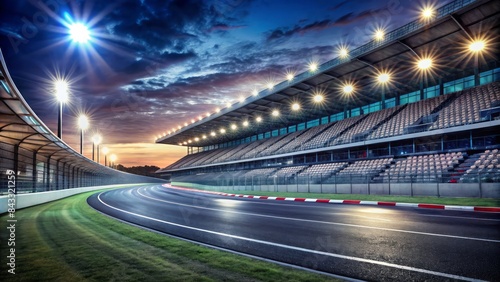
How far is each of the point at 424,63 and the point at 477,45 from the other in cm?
397

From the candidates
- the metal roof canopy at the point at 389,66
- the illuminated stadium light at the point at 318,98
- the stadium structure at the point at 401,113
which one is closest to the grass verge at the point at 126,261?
the stadium structure at the point at 401,113

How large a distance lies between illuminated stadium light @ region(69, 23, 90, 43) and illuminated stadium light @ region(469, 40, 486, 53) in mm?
26910

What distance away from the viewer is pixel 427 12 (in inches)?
758

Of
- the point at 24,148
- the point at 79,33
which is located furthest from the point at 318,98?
the point at 24,148

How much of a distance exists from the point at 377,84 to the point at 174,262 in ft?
104

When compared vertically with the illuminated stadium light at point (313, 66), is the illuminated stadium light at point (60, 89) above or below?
below

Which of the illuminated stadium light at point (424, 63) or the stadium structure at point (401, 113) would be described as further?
the illuminated stadium light at point (424, 63)

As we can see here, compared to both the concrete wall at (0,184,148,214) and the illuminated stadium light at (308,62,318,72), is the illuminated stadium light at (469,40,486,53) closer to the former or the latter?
the illuminated stadium light at (308,62,318,72)

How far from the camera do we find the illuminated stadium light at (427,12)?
18903 mm

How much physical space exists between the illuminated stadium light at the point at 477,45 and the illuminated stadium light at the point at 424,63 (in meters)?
2.94

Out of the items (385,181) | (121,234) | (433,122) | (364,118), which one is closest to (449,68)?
(433,122)

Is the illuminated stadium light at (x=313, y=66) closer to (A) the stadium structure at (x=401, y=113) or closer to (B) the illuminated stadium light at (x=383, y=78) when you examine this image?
(A) the stadium structure at (x=401, y=113)

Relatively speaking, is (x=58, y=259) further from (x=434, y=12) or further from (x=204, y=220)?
(x=434, y=12)

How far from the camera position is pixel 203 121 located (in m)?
54.2
